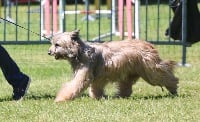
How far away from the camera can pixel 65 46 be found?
7918 mm

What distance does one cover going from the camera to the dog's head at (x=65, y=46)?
7.91m

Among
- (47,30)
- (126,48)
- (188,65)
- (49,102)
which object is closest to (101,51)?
(126,48)

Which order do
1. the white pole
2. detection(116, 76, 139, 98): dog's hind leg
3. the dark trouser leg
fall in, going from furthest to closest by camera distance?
the white pole → detection(116, 76, 139, 98): dog's hind leg → the dark trouser leg

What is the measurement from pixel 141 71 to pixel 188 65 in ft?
11.3

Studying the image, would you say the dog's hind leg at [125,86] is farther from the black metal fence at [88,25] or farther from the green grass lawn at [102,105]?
the black metal fence at [88,25]

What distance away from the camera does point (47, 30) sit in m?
15.1

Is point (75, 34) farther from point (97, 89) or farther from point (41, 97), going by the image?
point (41, 97)

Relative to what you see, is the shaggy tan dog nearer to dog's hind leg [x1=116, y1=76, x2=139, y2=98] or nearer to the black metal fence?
dog's hind leg [x1=116, y1=76, x2=139, y2=98]

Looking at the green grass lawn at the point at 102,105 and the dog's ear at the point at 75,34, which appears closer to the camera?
the green grass lawn at the point at 102,105

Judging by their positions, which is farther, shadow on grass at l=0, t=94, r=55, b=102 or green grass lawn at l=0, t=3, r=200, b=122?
shadow on grass at l=0, t=94, r=55, b=102

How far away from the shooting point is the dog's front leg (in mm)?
7883

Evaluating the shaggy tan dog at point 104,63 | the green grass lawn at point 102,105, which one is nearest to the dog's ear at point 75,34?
the shaggy tan dog at point 104,63

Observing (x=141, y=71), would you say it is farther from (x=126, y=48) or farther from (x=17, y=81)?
(x=17, y=81)

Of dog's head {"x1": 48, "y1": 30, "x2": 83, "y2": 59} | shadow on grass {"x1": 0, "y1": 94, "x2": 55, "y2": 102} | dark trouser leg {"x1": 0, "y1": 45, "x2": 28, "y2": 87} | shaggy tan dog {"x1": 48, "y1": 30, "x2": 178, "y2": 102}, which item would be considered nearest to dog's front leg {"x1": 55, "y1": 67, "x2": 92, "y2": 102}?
shaggy tan dog {"x1": 48, "y1": 30, "x2": 178, "y2": 102}
